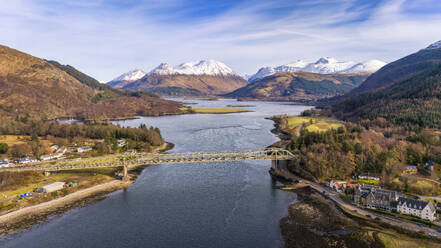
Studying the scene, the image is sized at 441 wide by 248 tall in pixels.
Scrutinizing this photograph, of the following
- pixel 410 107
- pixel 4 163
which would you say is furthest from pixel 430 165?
pixel 4 163

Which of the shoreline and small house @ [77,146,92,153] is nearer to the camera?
the shoreline

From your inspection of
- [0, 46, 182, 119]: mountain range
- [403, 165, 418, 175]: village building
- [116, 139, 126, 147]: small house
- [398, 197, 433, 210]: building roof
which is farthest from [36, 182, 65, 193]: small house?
[0, 46, 182, 119]: mountain range

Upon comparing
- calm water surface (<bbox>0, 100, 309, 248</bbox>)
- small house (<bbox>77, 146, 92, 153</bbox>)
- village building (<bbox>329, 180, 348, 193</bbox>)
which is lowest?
calm water surface (<bbox>0, 100, 309, 248</bbox>)

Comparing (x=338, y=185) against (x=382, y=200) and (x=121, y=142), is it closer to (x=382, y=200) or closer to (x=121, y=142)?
(x=382, y=200)

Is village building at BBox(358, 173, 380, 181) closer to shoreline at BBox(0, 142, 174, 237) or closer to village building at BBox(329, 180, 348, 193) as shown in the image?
village building at BBox(329, 180, 348, 193)

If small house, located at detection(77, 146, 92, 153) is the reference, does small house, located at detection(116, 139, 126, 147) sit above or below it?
above

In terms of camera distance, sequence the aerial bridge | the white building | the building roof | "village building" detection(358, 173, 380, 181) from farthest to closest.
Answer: the white building
the aerial bridge
"village building" detection(358, 173, 380, 181)
the building roof

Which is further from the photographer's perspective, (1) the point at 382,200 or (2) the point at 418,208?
(1) the point at 382,200
